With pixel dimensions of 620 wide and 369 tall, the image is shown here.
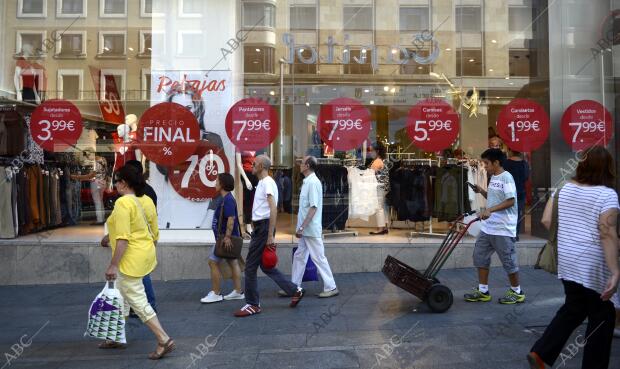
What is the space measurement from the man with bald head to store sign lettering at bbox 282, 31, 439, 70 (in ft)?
11.8

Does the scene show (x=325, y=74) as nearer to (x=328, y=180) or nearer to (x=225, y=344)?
(x=328, y=180)

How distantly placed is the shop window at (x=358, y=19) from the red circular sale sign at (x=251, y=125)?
2198 millimetres

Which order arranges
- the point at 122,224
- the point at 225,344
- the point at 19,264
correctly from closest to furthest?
1. the point at 122,224
2. the point at 225,344
3. the point at 19,264

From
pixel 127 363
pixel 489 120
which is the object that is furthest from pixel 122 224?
pixel 489 120

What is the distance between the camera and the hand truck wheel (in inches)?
239

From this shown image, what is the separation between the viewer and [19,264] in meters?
8.63

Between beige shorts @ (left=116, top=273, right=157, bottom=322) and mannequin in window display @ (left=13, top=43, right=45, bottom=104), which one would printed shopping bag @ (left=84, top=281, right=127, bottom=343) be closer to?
beige shorts @ (left=116, top=273, right=157, bottom=322)

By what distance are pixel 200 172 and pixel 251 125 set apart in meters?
1.19

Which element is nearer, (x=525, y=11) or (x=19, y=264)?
(x=19, y=264)

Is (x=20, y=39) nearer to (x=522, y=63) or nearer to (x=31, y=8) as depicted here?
(x=31, y=8)

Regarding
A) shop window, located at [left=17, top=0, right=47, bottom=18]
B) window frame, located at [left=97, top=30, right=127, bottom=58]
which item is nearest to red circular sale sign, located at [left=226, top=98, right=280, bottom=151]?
window frame, located at [left=97, top=30, right=127, bottom=58]

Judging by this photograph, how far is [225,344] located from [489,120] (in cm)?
687

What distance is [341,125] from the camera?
9.90 metres

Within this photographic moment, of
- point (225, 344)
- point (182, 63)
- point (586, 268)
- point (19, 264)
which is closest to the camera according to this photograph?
point (586, 268)
